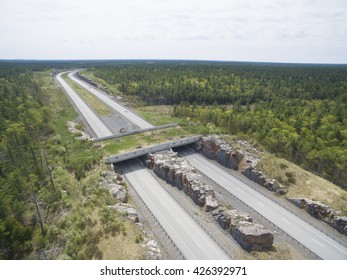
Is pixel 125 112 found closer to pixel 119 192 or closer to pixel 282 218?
pixel 119 192

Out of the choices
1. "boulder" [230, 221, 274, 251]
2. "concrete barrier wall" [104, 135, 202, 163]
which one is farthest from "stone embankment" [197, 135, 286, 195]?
"boulder" [230, 221, 274, 251]

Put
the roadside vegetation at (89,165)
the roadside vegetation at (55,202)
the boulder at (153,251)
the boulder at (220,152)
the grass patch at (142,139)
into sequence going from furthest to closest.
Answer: the grass patch at (142,139) < the boulder at (220,152) < the roadside vegetation at (89,165) < the roadside vegetation at (55,202) < the boulder at (153,251)

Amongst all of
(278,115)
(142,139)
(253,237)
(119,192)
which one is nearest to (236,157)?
(253,237)

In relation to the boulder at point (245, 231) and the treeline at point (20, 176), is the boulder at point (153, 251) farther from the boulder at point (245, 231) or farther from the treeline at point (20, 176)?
the treeline at point (20, 176)

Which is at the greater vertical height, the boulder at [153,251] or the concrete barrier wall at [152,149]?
the concrete barrier wall at [152,149]

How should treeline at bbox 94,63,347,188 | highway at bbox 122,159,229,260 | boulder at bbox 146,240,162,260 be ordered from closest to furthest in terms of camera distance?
boulder at bbox 146,240,162,260
highway at bbox 122,159,229,260
treeline at bbox 94,63,347,188

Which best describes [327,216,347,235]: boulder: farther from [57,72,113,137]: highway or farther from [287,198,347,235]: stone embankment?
[57,72,113,137]: highway

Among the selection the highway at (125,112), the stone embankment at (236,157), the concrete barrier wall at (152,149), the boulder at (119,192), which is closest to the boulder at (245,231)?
the stone embankment at (236,157)
